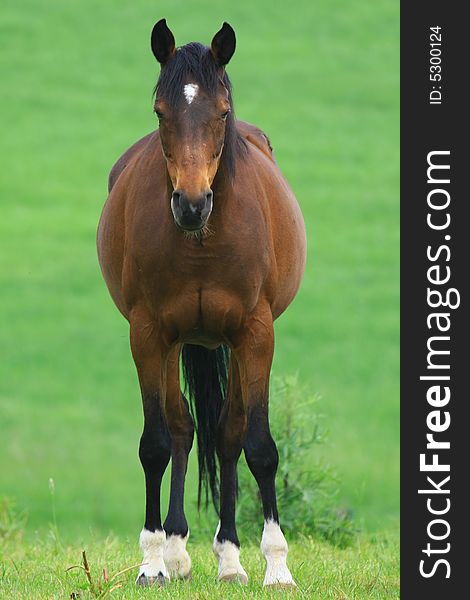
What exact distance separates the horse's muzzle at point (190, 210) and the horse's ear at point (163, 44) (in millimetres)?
802

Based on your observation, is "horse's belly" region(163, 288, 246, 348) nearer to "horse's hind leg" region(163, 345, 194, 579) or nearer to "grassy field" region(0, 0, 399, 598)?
"horse's hind leg" region(163, 345, 194, 579)

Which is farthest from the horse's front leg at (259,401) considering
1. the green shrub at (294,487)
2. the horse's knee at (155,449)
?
the green shrub at (294,487)

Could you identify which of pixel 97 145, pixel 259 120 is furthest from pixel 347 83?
pixel 97 145

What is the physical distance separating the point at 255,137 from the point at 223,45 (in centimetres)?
150

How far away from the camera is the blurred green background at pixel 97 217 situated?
15.3m

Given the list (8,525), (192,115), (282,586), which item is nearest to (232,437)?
(282,586)

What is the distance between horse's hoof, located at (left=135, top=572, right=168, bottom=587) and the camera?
593 cm

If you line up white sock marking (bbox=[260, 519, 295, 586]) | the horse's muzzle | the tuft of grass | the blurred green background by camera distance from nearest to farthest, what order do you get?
the horse's muzzle → white sock marking (bbox=[260, 519, 295, 586]) → the tuft of grass → the blurred green background

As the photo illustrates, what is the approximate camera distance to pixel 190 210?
17.1 ft

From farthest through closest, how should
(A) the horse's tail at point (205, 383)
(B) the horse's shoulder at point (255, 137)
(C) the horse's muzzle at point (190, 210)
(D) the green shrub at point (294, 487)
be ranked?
(D) the green shrub at point (294, 487) < (A) the horse's tail at point (205, 383) < (B) the horse's shoulder at point (255, 137) < (C) the horse's muzzle at point (190, 210)

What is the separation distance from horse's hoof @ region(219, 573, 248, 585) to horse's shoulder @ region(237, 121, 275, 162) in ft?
7.63

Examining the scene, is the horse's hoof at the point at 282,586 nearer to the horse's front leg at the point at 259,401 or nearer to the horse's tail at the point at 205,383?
the horse's front leg at the point at 259,401

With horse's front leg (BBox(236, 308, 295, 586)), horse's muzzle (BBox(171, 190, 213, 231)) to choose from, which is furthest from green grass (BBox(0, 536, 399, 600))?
horse's muzzle (BBox(171, 190, 213, 231))

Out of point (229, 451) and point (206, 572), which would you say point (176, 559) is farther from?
point (229, 451)
